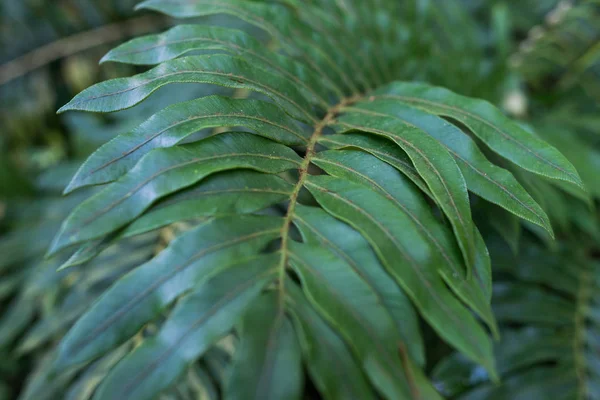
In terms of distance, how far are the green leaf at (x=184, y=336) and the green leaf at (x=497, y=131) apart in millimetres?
324

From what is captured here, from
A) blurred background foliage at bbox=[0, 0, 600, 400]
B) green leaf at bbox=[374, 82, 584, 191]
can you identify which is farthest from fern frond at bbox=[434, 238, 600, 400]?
green leaf at bbox=[374, 82, 584, 191]

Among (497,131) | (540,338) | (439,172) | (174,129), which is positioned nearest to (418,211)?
(439,172)

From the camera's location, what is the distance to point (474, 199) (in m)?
0.79

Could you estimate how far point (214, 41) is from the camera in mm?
626

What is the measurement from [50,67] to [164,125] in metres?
1.29

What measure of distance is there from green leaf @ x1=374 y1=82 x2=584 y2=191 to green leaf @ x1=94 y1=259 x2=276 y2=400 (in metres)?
0.32

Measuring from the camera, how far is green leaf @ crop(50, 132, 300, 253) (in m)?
0.45

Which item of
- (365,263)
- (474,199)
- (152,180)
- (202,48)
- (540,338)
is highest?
(202,48)

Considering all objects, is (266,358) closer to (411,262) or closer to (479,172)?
(411,262)

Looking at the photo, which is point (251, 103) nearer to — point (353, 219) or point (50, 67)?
point (353, 219)

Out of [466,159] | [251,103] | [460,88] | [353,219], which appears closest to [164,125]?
[251,103]

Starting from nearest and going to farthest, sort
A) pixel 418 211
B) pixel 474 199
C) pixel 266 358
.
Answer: pixel 266 358 < pixel 418 211 < pixel 474 199

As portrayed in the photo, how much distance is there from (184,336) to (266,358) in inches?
2.8

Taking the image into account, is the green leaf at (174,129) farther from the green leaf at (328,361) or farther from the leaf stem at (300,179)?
the green leaf at (328,361)
